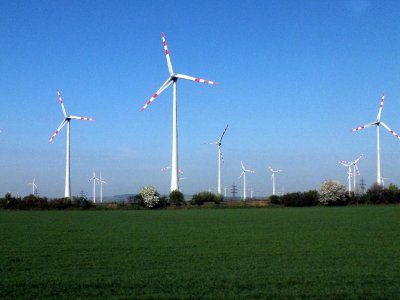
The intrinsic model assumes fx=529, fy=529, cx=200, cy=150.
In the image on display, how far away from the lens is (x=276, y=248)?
21.0m

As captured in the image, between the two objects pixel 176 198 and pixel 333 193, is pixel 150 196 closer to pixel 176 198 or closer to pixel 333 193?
pixel 176 198

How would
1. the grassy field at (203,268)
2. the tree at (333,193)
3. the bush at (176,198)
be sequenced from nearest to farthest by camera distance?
the grassy field at (203,268)
the bush at (176,198)
the tree at (333,193)

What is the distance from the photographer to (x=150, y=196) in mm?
89875

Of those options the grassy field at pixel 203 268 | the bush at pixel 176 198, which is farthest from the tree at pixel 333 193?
the grassy field at pixel 203 268

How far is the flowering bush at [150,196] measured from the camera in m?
89.8

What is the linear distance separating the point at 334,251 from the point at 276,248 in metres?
2.34

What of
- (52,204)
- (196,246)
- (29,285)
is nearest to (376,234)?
(196,246)

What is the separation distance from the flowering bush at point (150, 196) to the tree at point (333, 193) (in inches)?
1177

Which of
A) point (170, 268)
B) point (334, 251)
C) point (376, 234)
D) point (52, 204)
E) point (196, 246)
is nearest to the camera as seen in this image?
point (170, 268)

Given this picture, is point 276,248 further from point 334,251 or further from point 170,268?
A: point 170,268

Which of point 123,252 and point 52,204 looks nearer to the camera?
point 123,252

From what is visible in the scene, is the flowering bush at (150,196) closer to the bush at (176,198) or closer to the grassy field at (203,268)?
the bush at (176,198)

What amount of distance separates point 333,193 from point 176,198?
2880cm

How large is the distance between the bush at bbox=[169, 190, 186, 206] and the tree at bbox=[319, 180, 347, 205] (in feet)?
85.6
